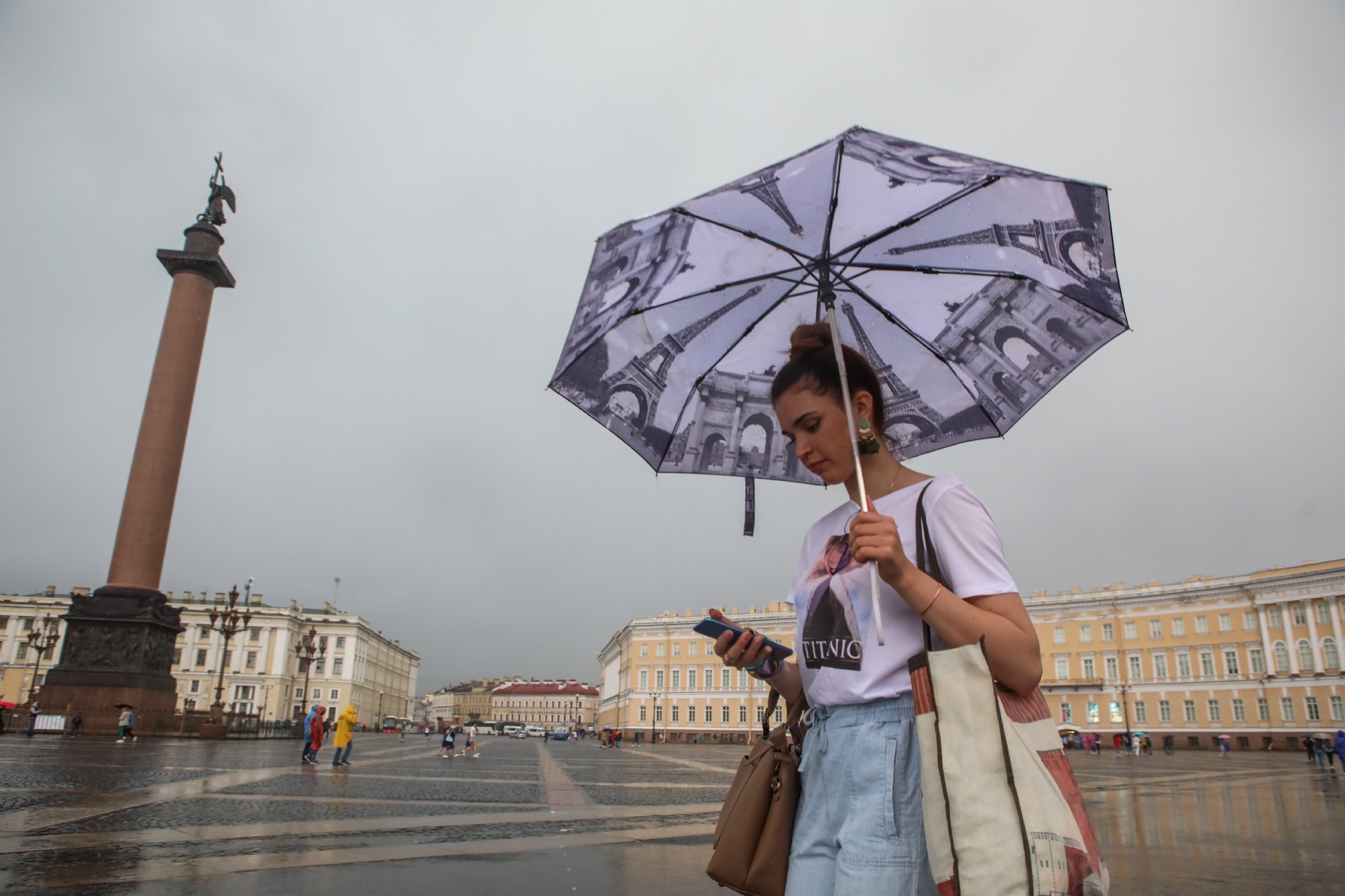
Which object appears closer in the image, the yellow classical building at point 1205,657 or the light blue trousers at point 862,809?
the light blue trousers at point 862,809

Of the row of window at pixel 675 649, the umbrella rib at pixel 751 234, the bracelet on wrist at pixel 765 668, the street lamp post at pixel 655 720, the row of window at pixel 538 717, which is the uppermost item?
the row of window at pixel 675 649

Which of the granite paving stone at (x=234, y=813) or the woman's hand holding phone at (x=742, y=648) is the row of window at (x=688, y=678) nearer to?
the granite paving stone at (x=234, y=813)

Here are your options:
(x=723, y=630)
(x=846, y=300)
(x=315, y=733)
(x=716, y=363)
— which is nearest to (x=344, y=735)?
(x=315, y=733)

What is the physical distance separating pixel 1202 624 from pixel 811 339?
243ft

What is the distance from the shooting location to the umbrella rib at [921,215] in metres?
2.57

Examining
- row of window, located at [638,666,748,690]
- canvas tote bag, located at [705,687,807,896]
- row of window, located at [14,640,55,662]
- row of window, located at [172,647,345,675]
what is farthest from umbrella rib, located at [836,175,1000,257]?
row of window, located at [14,640,55,662]

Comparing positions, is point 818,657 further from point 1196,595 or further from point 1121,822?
point 1196,595

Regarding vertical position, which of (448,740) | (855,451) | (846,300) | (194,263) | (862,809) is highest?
(194,263)

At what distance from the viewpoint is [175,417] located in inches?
993

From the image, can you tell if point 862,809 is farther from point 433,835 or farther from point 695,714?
point 695,714

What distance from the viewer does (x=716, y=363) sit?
307cm

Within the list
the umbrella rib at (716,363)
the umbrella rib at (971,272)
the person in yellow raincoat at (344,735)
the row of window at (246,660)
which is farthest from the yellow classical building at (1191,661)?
the umbrella rib at (971,272)

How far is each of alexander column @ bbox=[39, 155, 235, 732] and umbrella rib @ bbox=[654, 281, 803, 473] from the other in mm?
25199

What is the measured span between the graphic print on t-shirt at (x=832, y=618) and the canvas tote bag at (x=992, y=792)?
0.79 feet
